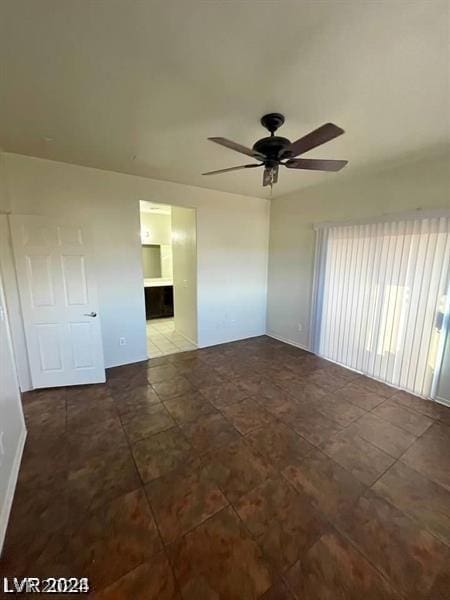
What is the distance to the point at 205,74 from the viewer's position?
1594 millimetres

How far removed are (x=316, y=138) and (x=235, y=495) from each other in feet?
8.27

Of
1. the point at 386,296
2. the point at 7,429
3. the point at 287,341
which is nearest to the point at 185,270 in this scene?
the point at 287,341

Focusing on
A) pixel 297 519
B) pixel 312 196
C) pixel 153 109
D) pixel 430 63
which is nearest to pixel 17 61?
pixel 153 109

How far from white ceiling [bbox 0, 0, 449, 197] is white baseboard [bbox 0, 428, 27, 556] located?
2.70 meters

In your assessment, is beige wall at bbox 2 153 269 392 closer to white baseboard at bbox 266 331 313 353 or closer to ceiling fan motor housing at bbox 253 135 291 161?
white baseboard at bbox 266 331 313 353

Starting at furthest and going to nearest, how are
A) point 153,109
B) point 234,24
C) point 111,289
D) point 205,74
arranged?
point 111,289
point 153,109
point 205,74
point 234,24

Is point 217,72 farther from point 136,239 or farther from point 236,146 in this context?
point 136,239

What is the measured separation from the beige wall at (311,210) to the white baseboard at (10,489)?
12.9 feet

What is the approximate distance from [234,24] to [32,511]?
307cm

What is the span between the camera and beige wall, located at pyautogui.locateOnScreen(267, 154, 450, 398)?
281 centimetres

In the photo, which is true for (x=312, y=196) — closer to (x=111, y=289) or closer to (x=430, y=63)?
(x=430, y=63)

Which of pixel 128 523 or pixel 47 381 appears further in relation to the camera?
pixel 47 381

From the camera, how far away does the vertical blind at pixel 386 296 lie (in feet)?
9.29

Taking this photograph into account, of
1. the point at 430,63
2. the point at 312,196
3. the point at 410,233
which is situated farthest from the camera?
the point at 312,196
